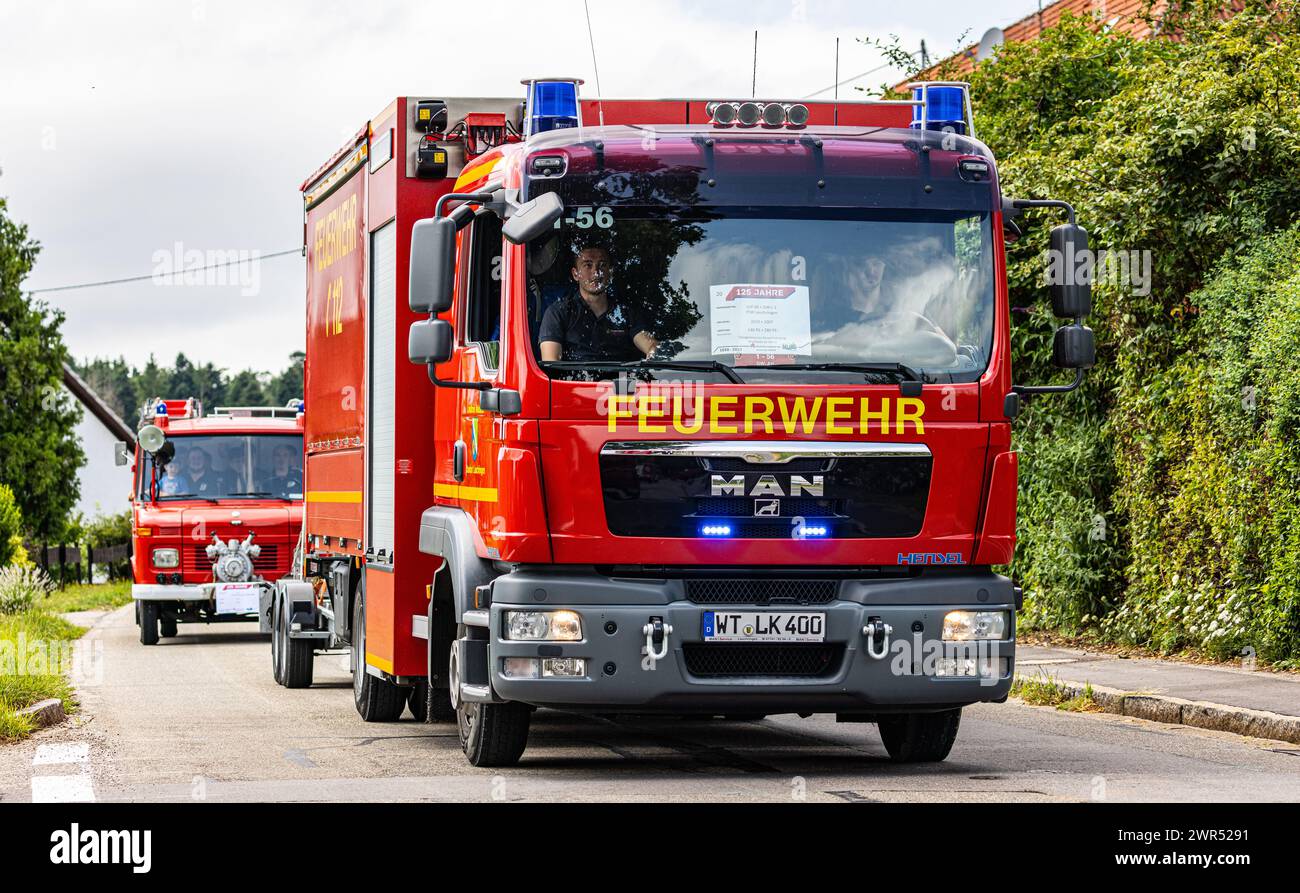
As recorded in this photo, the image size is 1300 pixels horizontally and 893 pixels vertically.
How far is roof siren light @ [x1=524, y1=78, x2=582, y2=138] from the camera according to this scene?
9.94 m

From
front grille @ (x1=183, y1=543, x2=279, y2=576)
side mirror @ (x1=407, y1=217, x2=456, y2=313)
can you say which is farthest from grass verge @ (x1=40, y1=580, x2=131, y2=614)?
side mirror @ (x1=407, y1=217, x2=456, y2=313)

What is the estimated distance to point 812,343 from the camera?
933 centimetres

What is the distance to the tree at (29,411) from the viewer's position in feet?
132

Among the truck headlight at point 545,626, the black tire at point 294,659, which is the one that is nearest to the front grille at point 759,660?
the truck headlight at point 545,626

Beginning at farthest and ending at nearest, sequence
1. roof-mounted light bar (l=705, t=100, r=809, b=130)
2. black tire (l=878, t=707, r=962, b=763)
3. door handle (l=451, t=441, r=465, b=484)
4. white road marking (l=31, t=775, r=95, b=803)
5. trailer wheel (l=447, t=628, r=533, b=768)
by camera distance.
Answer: black tire (l=878, t=707, r=962, b=763) → door handle (l=451, t=441, r=465, b=484) → trailer wheel (l=447, t=628, r=533, b=768) → roof-mounted light bar (l=705, t=100, r=809, b=130) → white road marking (l=31, t=775, r=95, b=803)

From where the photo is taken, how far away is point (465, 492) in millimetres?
10172

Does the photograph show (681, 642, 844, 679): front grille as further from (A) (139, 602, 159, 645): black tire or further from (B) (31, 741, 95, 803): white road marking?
(A) (139, 602, 159, 645): black tire

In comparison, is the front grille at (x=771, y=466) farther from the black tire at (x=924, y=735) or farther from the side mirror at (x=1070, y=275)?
the black tire at (x=924, y=735)

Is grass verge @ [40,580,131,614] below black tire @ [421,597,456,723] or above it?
below

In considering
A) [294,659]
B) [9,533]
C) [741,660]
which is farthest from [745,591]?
[9,533]

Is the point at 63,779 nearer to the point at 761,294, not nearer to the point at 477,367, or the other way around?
the point at 477,367

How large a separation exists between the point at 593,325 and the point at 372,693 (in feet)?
15.4

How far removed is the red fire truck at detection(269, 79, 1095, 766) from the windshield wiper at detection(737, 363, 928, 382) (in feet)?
0.05
